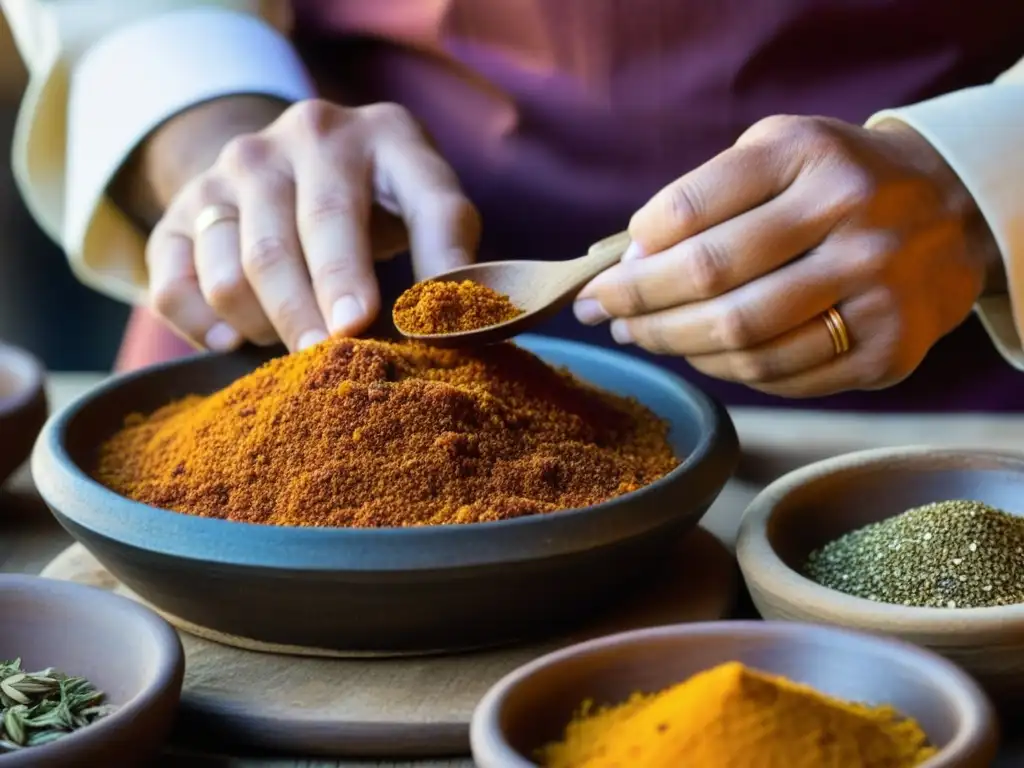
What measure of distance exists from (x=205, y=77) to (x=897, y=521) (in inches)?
31.4

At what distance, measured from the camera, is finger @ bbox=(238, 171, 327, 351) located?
0.96m

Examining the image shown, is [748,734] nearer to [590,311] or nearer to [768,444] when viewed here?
[590,311]

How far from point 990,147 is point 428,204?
1.37 ft

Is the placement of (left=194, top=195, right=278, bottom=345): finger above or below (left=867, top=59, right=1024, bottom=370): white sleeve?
below

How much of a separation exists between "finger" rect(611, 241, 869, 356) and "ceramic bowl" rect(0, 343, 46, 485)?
0.49 meters

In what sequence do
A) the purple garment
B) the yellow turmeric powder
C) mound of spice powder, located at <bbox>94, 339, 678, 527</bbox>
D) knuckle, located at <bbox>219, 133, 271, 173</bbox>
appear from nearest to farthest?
the yellow turmeric powder
mound of spice powder, located at <bbox>94, 339, 678, 527</bbox>
knuckle, located at <bbox>219, 133, 271, 173</bbox>
the purple garment

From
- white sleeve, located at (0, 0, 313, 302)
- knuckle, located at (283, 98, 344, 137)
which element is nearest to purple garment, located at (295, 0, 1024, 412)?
white sleeve, located at (0, 0, 313, 302)

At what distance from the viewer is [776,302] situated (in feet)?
2.81

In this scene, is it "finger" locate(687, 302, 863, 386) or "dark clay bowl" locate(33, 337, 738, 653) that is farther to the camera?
"finger" locate(687, 302, 863, 386)

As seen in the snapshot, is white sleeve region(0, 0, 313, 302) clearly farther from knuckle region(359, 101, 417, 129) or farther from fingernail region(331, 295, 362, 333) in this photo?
fingernail region(331, 295, 362, 333)

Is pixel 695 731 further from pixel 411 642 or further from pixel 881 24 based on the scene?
pixel 881 24

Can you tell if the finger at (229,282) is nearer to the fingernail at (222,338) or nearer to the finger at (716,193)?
the fingernail at (222,338)

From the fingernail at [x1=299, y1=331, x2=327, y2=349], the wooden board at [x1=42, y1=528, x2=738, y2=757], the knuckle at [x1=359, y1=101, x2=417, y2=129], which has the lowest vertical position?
the wooden board at [x1=42, y1=528, x2=738, y2=757]

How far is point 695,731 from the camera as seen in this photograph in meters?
0.54
